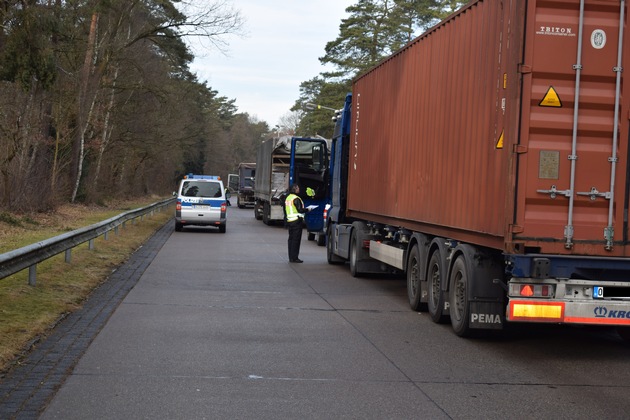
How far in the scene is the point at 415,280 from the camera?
1172 centimetres

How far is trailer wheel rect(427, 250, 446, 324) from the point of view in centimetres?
1019

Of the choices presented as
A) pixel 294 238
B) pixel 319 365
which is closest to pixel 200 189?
pixel 294 238

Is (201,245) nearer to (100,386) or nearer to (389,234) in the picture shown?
(389,234)

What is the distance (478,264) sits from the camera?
9.01 metres

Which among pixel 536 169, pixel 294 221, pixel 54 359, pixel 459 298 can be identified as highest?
pixel 536 169

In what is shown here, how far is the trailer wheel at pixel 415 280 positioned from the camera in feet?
37.3

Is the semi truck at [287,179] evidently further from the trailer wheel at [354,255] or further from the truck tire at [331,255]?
the trailer wheel at [354,255]

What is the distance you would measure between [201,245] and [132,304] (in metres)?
12.1

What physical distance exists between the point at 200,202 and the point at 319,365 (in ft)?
69.3

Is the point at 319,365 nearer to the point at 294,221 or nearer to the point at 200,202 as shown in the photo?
the point at 294,221

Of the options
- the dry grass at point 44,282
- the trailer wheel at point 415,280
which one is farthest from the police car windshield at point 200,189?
the trailer wheel at point 415,280

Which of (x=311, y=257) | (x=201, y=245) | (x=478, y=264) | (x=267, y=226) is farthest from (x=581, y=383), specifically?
(x=267, y=226)

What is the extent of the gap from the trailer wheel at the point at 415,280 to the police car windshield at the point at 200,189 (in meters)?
17.1

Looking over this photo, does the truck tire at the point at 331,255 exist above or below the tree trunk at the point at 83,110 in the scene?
below
